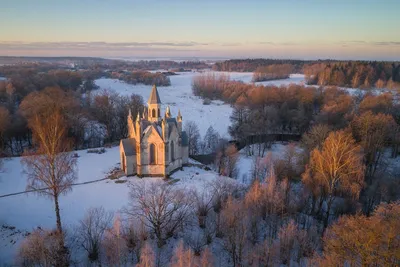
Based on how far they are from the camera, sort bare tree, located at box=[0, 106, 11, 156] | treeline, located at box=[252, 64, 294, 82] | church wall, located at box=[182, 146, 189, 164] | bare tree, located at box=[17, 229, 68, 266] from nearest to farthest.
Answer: bare tree, located at box=[17, 229, 68, 266] → church wall, located at box=[182, 146, 189, 164] → bare tree, located at box=[0, 106, 11, 156] → treeline, located at box=[252, 64, 294, 82]

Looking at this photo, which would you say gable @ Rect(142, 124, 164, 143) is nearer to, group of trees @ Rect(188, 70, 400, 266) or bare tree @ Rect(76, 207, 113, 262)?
group of trees @ Rect(188, 70, 400, 266)

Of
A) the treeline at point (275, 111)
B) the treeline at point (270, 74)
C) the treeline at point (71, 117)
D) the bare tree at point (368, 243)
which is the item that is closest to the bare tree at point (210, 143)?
the treeline at point (275, 111)

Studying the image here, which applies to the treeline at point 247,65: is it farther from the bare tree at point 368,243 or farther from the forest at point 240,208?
the bare tree at point 368,243

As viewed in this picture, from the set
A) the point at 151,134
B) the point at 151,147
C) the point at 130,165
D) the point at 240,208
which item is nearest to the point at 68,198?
the point at 130,165

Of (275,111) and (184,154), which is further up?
(275,111)

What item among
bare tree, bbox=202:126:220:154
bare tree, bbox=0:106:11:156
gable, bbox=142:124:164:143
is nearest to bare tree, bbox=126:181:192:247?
gable, bbox=142:124:164:143

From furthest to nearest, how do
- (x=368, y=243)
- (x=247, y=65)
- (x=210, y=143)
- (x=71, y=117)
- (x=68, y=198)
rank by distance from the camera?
(x=247, y=65), (x=210, y=143), (x=71, y=117), (x=68, y=198), (x=368, y=243)

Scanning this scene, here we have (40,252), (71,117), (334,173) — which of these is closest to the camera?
(40,252)

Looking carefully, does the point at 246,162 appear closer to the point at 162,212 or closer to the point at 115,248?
the point at 162,212

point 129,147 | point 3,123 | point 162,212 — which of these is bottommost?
point 162,212

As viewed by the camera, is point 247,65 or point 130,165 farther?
point 247,65

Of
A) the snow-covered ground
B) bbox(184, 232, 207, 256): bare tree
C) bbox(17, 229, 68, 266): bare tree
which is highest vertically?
bbox(17, 229, 68, 266): bare tree
